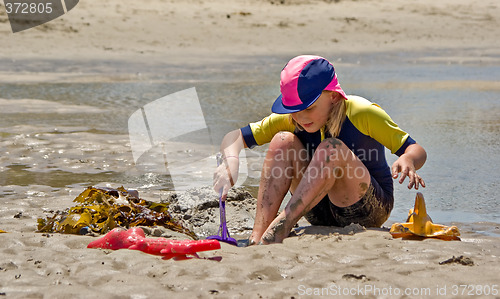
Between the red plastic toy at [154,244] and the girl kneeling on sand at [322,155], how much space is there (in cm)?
49

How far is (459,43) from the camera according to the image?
700 inches

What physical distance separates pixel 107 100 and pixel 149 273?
283 inches

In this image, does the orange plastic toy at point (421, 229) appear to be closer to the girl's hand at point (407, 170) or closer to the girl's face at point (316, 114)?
the girl's hand at point (407, 170)

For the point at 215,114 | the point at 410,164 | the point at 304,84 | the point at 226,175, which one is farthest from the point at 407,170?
the point at 215,114

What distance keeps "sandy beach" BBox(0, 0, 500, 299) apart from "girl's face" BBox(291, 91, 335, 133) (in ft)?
1.86

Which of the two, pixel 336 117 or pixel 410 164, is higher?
pixel 336 117

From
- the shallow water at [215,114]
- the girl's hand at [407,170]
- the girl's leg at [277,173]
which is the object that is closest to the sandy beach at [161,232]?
the shallow water at [215,114]

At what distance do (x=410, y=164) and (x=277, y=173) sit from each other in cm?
71

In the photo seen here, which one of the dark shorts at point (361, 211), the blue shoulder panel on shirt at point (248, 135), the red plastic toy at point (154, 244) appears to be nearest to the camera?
the red plastic toy at point (154, 244)

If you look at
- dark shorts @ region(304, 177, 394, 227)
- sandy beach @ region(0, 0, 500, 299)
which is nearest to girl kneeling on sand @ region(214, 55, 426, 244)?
dark shorts @ region(304, 177, 394, 227)

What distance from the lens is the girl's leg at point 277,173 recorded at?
369 centimetres

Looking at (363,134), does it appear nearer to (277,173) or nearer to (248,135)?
(277,173)

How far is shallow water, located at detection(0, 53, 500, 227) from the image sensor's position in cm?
535

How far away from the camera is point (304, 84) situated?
3.48 meters
